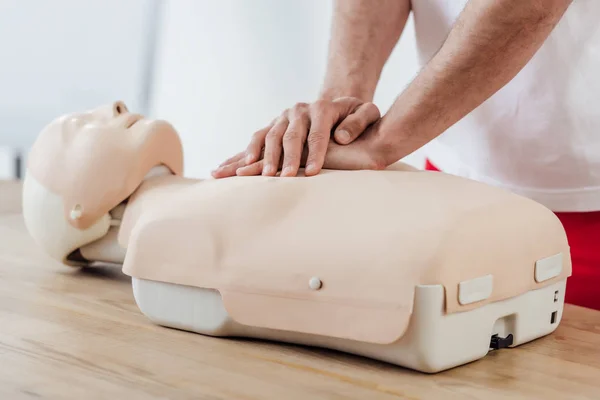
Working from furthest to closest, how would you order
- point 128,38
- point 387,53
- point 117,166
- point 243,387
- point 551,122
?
point 128,38
point 387,53
point 551,122
point 117,166
point 243,387

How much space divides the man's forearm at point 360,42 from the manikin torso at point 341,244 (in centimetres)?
29

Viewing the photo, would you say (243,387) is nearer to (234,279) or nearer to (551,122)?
(234,279)

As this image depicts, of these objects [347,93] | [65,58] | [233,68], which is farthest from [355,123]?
[65,58]

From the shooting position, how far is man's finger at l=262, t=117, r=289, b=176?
91 centimetres

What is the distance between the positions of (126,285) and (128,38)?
1.57 m

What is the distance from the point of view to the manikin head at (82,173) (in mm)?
1023

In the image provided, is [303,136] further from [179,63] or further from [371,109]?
[179,63]

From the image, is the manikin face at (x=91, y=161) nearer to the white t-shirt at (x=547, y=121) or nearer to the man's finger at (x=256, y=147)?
the man's finger at (x=256, y=147)

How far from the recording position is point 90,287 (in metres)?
1.04

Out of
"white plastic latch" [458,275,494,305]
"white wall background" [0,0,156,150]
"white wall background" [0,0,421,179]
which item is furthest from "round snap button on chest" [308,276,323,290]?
"white wall background" [0,0,156,150]

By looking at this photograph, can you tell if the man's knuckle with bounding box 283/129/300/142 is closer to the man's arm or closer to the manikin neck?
the man's arm

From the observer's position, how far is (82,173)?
1.02 meters

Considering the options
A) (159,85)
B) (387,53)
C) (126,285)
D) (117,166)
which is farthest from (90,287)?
(159,85)

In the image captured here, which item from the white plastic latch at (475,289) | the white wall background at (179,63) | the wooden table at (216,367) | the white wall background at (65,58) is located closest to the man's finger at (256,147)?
the wooden table at (216,367)
